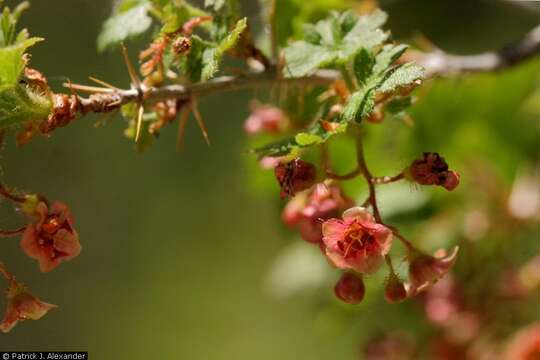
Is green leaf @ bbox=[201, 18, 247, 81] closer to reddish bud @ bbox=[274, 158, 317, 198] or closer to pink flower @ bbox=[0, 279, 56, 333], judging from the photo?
reddish bud @ bbox=[274, 158, 317, 198]

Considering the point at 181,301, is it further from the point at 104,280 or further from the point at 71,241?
the point at 71,241

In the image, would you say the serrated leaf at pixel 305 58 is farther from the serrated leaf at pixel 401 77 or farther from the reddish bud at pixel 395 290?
the reddish bud at pixel 395 290

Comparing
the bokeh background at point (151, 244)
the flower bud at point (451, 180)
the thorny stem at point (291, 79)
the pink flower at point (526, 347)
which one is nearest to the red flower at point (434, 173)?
the flower bud at point (451, 180)

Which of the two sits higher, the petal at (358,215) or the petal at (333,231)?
the petal at (358,215)

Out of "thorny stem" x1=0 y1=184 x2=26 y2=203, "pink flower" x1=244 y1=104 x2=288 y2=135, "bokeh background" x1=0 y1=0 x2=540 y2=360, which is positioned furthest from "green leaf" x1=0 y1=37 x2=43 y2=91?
"bokeh background" x1=0 y1=0 x2=540 y2=360

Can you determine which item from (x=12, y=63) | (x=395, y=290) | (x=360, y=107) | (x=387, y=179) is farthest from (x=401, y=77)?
(x=12, y=63)

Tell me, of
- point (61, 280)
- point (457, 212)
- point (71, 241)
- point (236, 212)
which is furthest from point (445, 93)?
point (61, 280)
